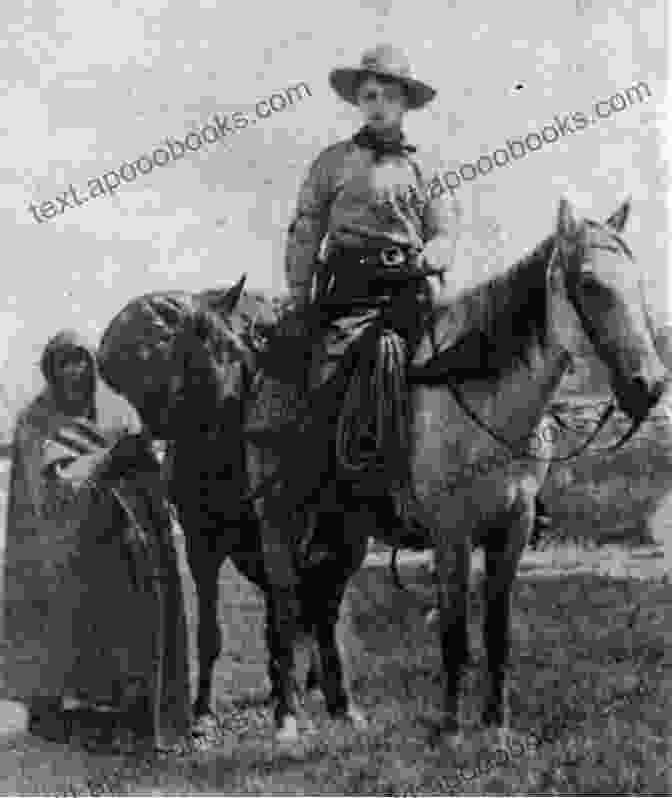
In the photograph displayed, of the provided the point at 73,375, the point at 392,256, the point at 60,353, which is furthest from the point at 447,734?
the point at 60,353

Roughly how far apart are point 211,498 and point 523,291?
177 centimetres

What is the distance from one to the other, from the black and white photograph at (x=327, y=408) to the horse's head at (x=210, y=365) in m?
0.01

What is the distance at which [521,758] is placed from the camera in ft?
14.1

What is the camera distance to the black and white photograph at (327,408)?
433 cm

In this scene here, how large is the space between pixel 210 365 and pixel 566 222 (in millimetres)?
1759

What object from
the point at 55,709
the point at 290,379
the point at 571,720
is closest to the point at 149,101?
the point at 290,379

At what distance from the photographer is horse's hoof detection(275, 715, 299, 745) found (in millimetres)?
4590

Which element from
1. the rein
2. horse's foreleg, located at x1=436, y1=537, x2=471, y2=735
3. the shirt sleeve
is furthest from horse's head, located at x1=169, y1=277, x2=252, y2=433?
horse's foreleg, located at x1=436, y1=537, x2=471, y2=735

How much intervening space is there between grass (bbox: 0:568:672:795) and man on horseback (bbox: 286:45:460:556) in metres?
0.90

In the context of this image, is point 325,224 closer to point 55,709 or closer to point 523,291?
point 523,291

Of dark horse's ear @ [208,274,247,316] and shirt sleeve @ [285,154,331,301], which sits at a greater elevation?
shirt sleeve @ [285,154,331,301]
